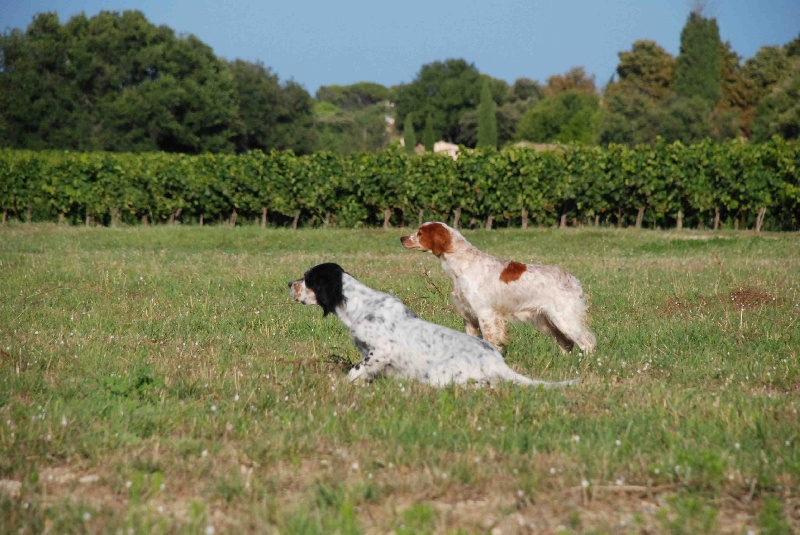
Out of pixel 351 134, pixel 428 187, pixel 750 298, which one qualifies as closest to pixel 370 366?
pixel 750 298

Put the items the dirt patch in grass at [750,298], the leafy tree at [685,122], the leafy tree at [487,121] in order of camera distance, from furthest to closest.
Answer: the leafy tree at [487,121] → the leafy tree at [685,122] → the dirt patch in grass at [750,298]

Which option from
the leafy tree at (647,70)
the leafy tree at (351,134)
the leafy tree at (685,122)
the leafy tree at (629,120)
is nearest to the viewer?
the leafy tree at (685,122)

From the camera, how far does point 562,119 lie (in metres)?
88.8

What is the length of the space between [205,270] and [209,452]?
33.8ft

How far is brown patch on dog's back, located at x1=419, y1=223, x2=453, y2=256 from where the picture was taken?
887cm

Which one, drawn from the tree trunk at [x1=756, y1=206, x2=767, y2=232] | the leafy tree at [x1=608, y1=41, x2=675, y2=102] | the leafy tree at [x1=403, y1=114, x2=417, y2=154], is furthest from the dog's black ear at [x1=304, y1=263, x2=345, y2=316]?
the leafy tree at [x1=403, y1=114, x2=417, y2=154]

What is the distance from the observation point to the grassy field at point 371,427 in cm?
417

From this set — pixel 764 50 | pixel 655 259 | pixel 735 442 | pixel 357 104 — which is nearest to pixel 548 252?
pixel 655 259

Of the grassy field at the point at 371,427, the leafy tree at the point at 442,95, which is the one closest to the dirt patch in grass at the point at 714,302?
the grassy field at the point at 371,427

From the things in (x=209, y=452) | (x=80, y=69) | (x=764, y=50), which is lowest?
(x=209, y=452)

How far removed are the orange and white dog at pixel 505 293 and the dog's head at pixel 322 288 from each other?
68.8 inches

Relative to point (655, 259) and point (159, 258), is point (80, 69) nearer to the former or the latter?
point (159, 258)

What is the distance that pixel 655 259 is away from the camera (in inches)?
703

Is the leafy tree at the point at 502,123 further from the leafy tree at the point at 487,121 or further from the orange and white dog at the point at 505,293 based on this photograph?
the orange and white dog at the point at 505,293
